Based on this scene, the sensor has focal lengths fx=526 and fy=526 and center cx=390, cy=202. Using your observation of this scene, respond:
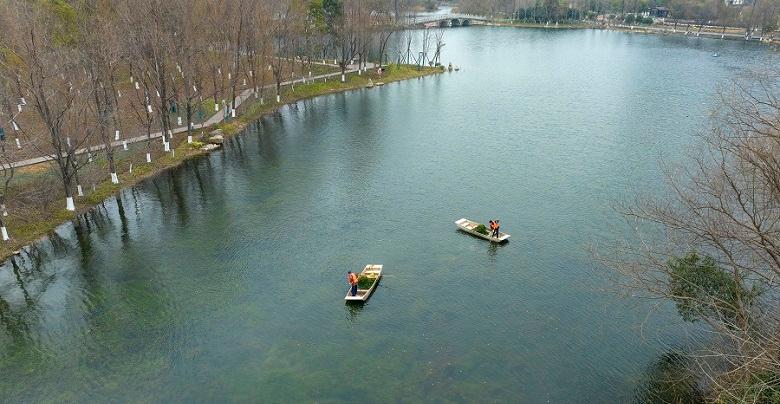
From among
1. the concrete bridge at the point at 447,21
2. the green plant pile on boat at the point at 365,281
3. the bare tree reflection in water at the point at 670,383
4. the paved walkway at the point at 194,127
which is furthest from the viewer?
the concrete bridge at the point at 447,21

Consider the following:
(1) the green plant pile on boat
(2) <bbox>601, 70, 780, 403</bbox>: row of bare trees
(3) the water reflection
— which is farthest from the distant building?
(3) the water reflection

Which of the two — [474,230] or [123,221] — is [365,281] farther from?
[123,221]

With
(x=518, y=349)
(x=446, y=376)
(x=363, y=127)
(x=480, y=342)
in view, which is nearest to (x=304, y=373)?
(x=446, y=376)

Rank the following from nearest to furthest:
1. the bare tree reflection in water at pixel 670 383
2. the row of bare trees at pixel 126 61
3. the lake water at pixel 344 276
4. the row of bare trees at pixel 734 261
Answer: the row of bare trees at pixel 734 261 < the bare tree reflection in water at pixel 670 383 < the lake water at pixel 344 276 < the row of bare trees at pixel 126 61

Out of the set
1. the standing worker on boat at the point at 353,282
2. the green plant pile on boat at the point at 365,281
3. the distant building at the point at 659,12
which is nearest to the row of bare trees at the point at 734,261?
the green plant pile on boat at the point at 365,281

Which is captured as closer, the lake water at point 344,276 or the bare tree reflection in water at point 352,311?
the lake water at point 344,276

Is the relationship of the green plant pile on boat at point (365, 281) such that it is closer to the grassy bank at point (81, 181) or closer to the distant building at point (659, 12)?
the grassy bank at point (81, 181)
